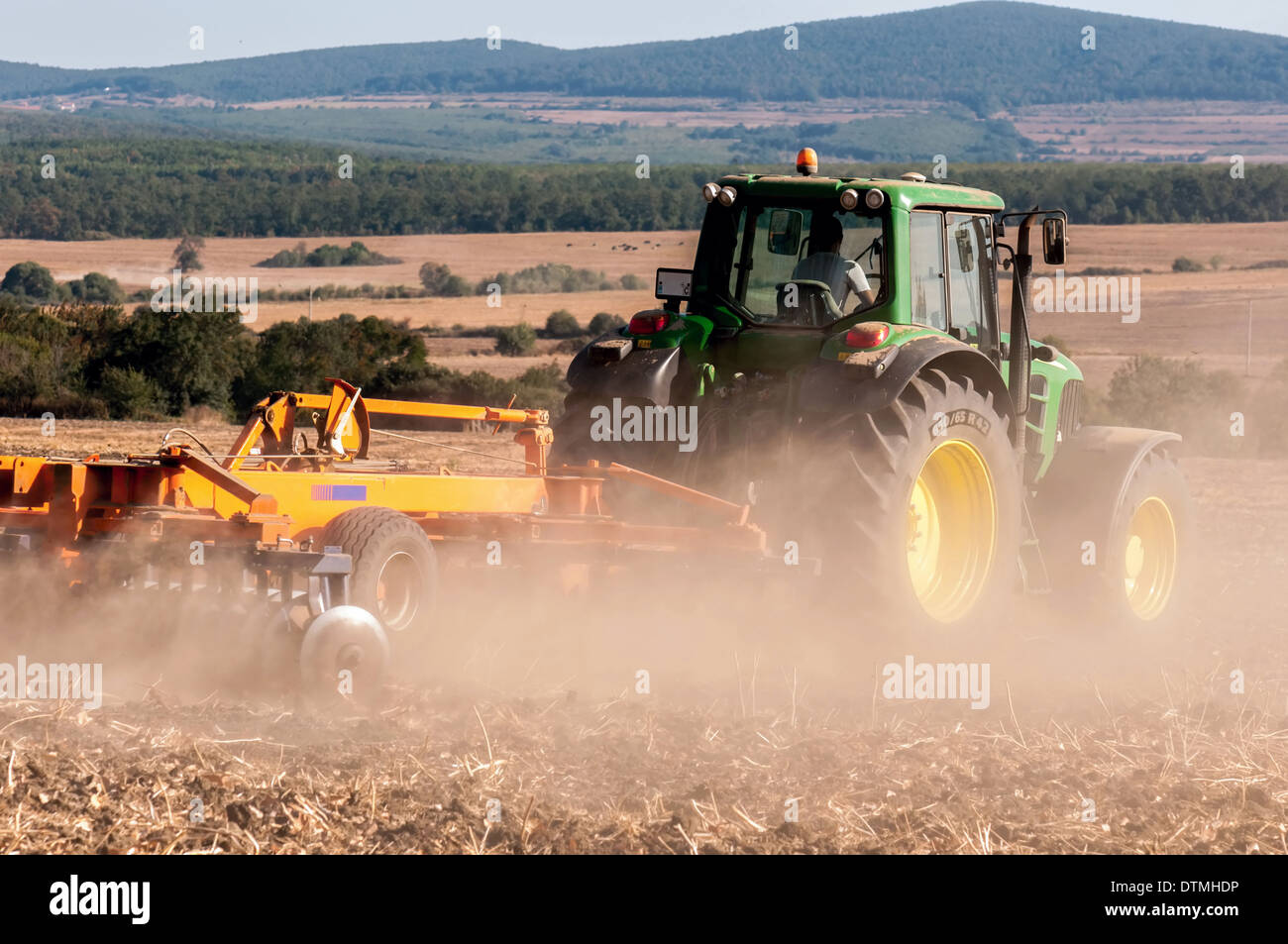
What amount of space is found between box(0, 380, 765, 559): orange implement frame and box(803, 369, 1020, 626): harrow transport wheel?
477 millimetres

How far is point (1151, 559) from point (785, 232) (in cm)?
344

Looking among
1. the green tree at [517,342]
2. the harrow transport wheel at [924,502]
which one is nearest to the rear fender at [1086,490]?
the harrow transport wheel at [924,502]

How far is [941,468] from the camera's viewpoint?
310 inches

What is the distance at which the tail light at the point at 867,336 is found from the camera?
278 inches

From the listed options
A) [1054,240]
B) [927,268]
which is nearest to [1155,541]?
→ [1054,240]

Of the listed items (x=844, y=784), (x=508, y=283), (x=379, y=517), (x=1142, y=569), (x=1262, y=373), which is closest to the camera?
(x=844, y=784)

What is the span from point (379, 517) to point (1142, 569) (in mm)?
4992

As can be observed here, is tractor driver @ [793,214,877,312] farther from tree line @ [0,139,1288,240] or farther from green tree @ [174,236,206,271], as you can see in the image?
green tree @ [174,236,206,271]

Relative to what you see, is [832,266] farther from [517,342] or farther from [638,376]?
[517,342]

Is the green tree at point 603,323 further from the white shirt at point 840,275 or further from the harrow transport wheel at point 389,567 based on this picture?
the harrow transport wheel at point 389,567

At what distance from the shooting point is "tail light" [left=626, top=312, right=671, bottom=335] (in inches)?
311
